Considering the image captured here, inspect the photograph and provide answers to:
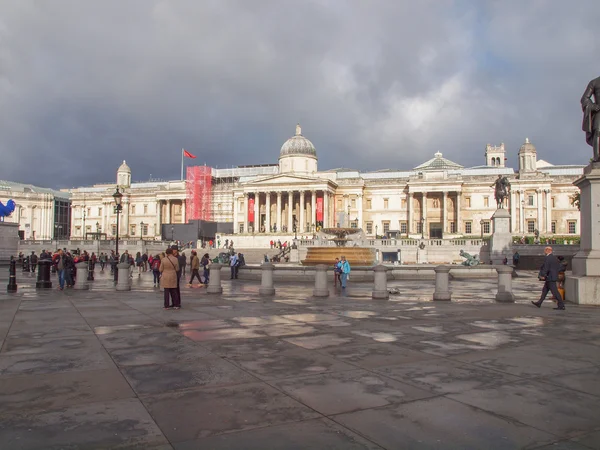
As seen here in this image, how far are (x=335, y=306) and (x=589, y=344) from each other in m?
8.11

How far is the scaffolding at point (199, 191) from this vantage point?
106 m

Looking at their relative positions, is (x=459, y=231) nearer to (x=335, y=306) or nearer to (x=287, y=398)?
(x=335, y=306)

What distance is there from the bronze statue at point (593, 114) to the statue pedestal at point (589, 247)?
0.69 m

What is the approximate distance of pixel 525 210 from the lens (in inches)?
3669

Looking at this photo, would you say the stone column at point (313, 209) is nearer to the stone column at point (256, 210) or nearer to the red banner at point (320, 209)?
the red banner at point (320, 209)

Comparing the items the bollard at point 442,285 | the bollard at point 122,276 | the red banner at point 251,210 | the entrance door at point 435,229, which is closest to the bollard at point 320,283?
the bollard at point 442,285

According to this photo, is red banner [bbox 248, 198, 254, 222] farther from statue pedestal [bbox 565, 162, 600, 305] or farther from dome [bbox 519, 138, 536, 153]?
statue pedestal [bbox 565, 162, 600, 305]

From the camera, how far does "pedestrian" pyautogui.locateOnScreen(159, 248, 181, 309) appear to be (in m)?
15.5

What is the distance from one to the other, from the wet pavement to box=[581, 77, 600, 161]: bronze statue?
519 cm

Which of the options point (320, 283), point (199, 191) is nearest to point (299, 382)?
point (320, 283)

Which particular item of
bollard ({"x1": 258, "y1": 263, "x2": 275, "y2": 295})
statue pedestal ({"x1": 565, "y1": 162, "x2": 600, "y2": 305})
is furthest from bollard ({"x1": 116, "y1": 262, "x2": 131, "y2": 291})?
statue pedestal ({"x1": 565, "y1": 162, "x2": 600, "y2": 305})

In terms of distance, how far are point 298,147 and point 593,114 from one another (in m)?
89.3

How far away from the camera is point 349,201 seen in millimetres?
102812

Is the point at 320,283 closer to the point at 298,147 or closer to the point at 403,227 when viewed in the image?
the point at 403,227
